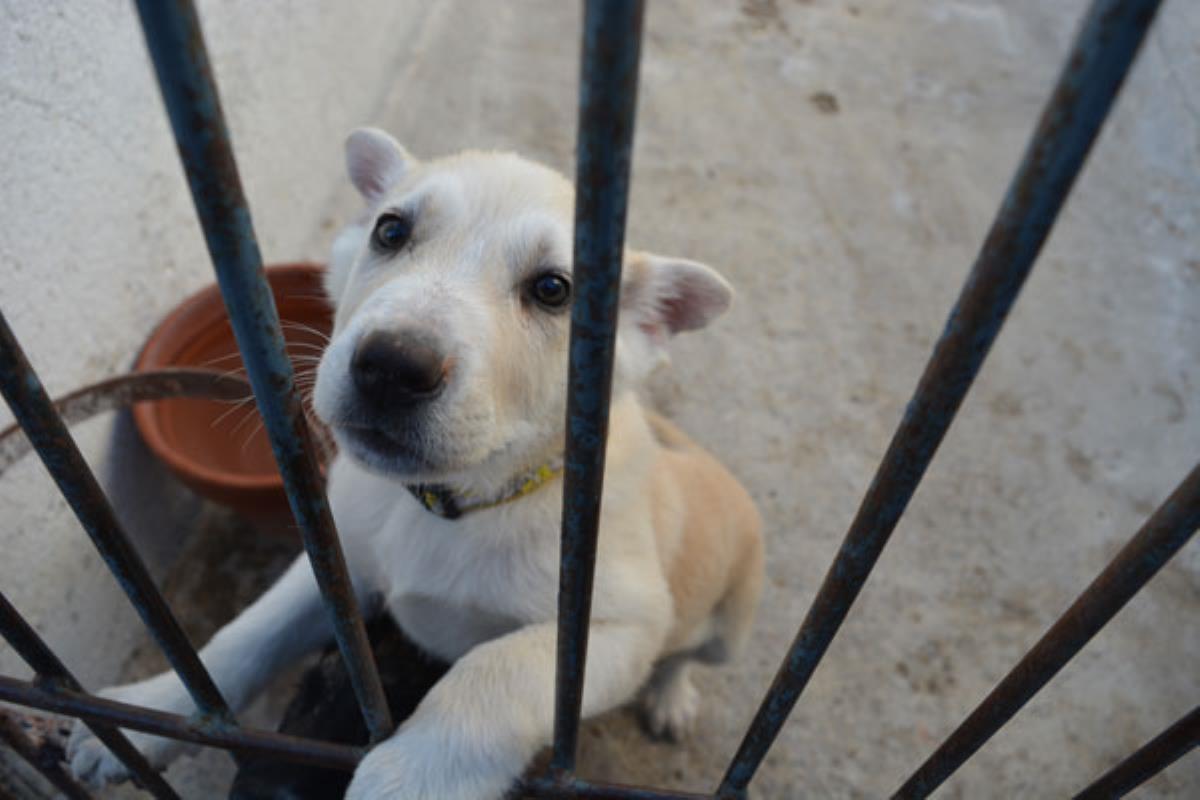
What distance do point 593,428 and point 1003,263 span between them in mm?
448

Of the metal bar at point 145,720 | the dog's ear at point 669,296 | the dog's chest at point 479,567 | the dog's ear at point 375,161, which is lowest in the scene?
the dog's chest at point 479,567

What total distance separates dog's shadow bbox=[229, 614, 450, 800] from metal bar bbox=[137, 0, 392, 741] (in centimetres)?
81

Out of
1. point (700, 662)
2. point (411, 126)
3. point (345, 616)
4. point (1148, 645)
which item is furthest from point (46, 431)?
point (411, 126)

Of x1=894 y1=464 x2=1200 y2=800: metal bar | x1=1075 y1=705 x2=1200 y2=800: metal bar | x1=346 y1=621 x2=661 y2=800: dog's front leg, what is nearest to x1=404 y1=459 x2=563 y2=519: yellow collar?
x1=346 y1=621 x2=661 y2=800: dog's front leg

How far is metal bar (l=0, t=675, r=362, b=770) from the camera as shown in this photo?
145cm

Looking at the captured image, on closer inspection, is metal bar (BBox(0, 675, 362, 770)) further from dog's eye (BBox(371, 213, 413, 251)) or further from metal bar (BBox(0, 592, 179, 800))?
dog's eye (BBox(371, 213, 413, 251))

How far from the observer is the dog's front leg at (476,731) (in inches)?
62.0

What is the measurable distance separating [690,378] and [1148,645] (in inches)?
79.2

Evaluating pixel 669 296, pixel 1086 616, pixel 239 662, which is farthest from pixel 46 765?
pixel 1086 616

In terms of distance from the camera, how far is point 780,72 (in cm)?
550

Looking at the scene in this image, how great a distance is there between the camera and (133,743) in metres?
1.93

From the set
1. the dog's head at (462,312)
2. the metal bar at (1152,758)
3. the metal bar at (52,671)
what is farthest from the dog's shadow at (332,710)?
the metal bar at (1152,758)

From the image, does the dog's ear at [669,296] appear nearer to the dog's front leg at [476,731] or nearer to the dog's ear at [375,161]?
the dog's ear at [375,161]

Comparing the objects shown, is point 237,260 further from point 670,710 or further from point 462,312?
point 670,710
